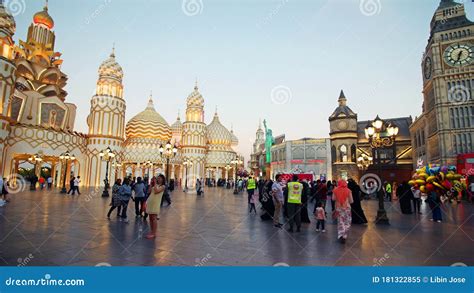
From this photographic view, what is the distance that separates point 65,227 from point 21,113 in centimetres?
2998

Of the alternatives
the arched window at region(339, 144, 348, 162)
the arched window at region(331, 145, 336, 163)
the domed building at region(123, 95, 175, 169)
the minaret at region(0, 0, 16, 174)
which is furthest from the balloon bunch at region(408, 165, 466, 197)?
the domed building at region(123, 95, 175, 169)

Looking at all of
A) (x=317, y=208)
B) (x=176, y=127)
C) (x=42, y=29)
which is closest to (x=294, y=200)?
(x=317, y=208)

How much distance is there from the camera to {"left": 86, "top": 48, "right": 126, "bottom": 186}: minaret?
3569 centimetres

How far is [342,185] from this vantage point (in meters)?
6.37

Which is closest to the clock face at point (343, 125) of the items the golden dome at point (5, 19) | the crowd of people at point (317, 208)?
the crowd of people at point (317, 208)

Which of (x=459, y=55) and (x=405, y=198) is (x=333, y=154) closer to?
(x=459, y=55)

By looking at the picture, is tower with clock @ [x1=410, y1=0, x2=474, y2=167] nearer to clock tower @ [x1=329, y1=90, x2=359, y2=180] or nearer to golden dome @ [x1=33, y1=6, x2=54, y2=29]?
clock tower @ [x1=329, y1=90, x2=359, y2=180]

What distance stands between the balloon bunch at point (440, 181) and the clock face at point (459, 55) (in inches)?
1330

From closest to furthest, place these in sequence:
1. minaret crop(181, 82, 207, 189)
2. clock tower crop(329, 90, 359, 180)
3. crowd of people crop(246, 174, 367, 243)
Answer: crowd of people crop(246, 174, 367, 243) < clock tower crop(329, 90, 359, 180) < minaret crop(181, 82, 207, 189)

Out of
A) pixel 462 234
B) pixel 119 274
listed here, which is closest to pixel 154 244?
pixel 119 274

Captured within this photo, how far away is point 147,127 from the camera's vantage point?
165 ft

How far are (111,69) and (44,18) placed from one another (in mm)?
14211

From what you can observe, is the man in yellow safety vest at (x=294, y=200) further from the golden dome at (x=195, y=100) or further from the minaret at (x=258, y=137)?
the minaret at (x=258, y=137)

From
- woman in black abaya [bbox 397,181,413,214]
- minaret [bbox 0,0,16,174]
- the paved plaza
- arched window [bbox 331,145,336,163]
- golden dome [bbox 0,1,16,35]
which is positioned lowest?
the paved plaza
